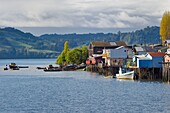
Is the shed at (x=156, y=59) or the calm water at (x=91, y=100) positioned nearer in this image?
the calm water at (x=91, y=100)

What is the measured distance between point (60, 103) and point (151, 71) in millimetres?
46406

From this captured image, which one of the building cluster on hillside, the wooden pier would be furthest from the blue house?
the wooden pier

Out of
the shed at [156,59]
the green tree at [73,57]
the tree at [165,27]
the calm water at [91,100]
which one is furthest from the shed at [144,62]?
the green tree at [73,57]

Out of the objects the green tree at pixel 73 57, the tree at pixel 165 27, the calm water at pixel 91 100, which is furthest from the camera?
the green tree at pixel 73 57

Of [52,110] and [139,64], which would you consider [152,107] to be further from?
[139,64]

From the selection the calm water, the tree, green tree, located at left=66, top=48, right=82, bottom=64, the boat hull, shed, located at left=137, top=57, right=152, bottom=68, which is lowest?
the calm water

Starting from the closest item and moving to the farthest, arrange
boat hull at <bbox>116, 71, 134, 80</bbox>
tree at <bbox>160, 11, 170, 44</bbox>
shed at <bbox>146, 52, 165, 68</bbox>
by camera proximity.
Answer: shed at <bbox>146, 52, 165, 68</bbox> → boat hull at <bbox>116, 71, 134, 80</bbox> → tree at <bbox>160, 11, 170, 44</bbox>

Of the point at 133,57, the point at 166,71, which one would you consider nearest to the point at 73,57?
the point at 133,57

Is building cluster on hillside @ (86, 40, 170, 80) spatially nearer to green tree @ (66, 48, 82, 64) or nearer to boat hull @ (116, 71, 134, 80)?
boat hull @ (116, 71, 134, 80)

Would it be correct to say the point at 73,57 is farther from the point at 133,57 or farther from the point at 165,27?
the point at 133,57

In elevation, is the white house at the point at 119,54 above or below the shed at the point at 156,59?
above

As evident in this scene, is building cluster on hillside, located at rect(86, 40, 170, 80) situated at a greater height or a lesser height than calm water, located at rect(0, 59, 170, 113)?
greater

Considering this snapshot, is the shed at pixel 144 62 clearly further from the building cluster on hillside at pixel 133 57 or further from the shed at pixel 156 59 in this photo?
the shed at pixel 156 59

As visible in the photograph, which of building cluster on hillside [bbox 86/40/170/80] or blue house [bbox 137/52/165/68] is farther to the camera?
building cluster on hillside [bbox 86/40/170/80]
